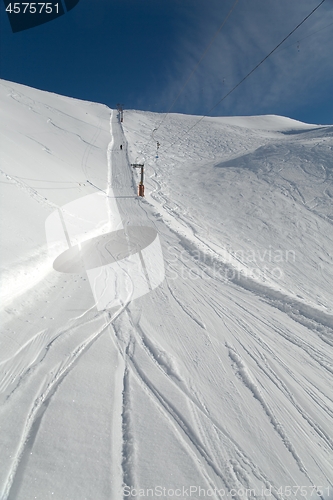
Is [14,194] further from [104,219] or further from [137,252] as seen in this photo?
[137,252]

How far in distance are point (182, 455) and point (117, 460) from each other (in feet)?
1.79

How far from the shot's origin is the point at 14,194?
7164mm

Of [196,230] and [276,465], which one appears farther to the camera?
[196,230]

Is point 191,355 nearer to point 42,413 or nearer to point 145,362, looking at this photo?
point 145,362

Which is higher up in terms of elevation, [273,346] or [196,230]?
[196,230]

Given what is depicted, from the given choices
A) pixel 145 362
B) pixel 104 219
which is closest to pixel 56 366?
pixel 145 362

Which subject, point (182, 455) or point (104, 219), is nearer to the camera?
point (182, 455)

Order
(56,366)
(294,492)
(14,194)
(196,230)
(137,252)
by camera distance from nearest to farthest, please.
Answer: (294,492) < (56,366) < (137,252) < (14,194) < (196,230)

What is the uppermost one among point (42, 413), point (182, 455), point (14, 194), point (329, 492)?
point (14, 194)

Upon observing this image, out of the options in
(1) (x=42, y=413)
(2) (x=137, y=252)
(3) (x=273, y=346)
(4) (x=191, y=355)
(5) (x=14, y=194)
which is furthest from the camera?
(5) (x=14, y=194)

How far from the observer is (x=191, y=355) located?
3.25 metres

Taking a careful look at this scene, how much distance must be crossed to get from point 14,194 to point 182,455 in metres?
7.54

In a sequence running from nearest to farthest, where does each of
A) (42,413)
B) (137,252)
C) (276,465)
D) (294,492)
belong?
1. (294,492)
2. (276,465)
3. (42,413)
4. (137,252)

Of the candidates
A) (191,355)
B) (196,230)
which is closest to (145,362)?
(191,355)
